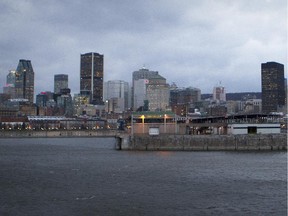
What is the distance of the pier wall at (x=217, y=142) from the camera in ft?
378

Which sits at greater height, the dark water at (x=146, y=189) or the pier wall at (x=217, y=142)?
the pier wall at (x=217, y=142)

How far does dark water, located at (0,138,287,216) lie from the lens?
137 ft

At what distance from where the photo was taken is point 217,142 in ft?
380

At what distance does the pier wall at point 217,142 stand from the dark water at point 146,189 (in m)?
35.1

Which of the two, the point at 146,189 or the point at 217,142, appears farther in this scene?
the point at 217,142

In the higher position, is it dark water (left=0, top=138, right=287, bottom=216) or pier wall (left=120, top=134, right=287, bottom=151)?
pier wall (left=120, top=134, right=287, bottom=151)

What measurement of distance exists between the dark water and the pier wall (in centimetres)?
3508

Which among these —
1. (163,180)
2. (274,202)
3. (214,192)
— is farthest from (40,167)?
(274,202)

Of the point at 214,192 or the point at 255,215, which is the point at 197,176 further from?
the point at 255,215

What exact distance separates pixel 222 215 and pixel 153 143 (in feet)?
255

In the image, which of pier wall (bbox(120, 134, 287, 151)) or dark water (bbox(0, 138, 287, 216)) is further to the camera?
pier wall (bbox(120, 134, 287, 151))

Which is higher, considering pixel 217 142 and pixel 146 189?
pixel 217 142

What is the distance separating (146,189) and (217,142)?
217ft

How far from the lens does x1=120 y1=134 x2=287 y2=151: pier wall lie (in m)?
115
